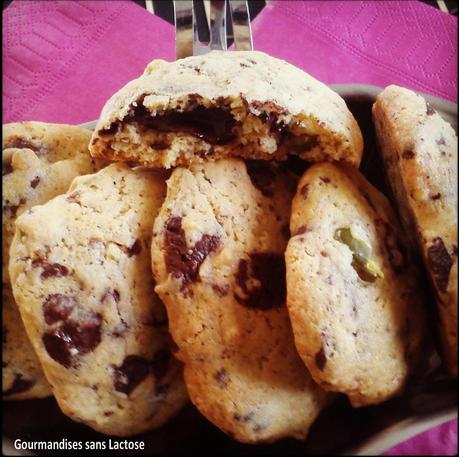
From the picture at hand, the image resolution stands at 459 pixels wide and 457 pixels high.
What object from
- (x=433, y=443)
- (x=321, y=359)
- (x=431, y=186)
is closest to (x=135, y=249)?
(x=321, y=359)

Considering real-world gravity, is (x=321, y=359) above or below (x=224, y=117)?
below

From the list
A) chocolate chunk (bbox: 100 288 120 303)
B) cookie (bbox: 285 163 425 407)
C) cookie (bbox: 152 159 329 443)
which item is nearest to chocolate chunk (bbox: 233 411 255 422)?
cookie (bbox: 152 159 329 443)

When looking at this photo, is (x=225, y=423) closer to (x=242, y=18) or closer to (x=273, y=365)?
(x=273, y=365)

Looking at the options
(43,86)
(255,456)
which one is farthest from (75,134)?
(255,456)

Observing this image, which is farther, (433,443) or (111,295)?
(433,443)

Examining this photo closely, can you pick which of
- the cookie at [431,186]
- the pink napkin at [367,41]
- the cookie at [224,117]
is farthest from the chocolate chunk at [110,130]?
the pink napkin at [367,41]

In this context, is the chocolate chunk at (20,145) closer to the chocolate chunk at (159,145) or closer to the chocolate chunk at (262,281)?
the chocolate chunk at (159,145)

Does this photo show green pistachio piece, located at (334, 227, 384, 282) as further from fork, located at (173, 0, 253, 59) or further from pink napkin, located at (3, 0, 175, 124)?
pink napkin, located at (3, 0, 175, 124)

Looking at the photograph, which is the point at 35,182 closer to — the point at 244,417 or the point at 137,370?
the point at 137,370
